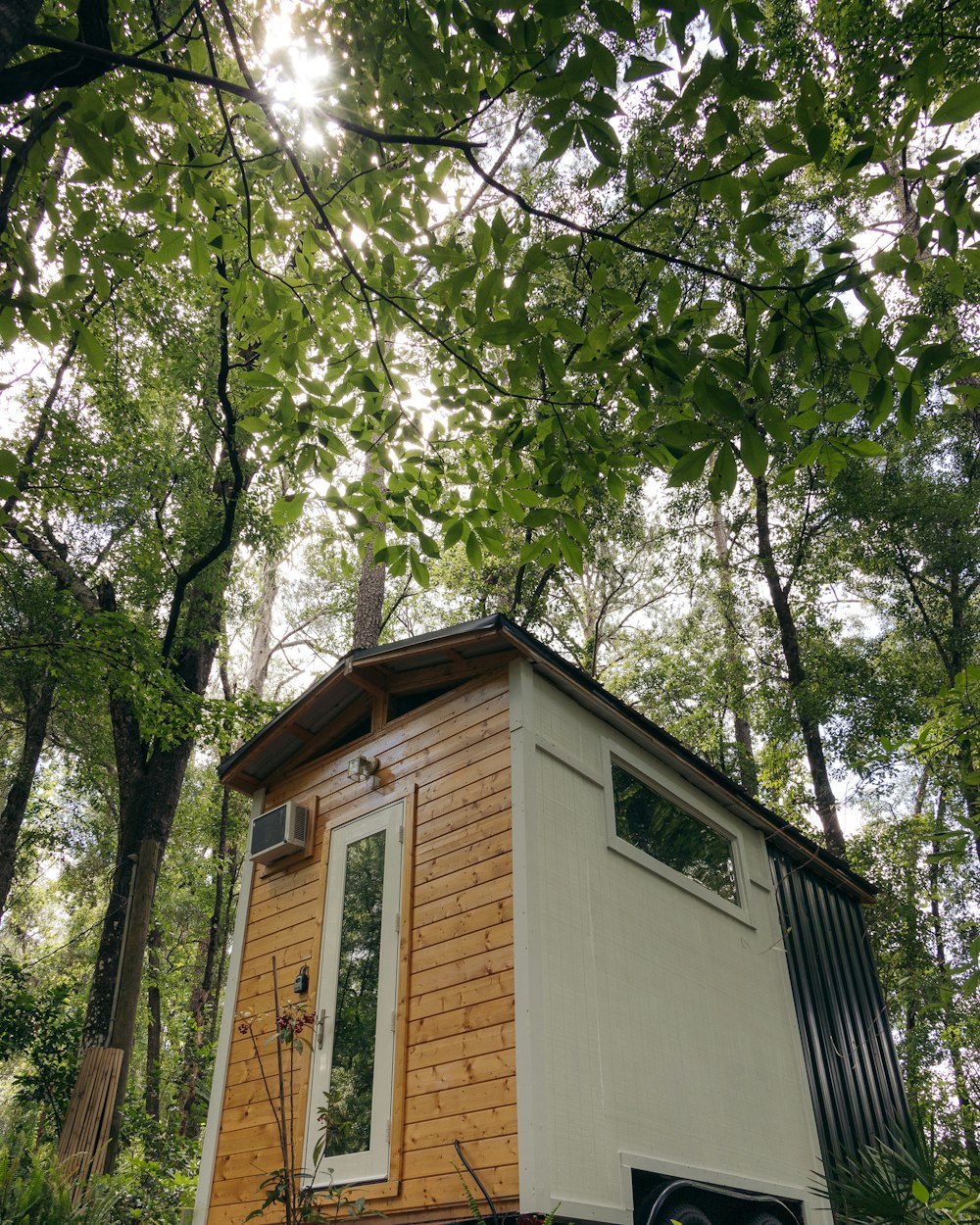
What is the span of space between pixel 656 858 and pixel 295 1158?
2797mm

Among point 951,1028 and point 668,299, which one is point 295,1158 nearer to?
point 668,299

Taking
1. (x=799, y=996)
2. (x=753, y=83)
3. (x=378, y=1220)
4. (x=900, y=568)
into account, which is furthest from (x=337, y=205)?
(x=900, y=568)

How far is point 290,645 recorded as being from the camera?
19.9 meters

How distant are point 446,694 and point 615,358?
3094 mm

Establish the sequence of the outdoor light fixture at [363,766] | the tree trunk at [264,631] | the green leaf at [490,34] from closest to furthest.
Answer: the green leaf at [490,34] < the outdoor light fixture at [363,766] < the tree trunk at [264,631]

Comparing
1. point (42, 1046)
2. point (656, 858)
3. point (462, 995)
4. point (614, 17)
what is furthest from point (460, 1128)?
point (42, 1046)

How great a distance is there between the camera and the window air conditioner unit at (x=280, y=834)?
6336 mm

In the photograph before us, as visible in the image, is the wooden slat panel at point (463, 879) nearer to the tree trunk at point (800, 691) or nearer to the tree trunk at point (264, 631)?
the tree trunk at point (800, 691)

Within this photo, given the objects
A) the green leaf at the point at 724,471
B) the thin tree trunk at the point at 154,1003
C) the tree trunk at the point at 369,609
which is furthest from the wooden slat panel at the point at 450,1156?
the thin tree trunk at the point at 154,1003

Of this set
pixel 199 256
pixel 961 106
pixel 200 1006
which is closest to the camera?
pixel 961 106

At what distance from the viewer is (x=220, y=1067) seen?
622 centimetres

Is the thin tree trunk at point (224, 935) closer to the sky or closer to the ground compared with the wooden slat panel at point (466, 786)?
closer to the sky

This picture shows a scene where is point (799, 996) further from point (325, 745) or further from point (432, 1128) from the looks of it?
point (325, 745)

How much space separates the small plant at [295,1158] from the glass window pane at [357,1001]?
95 mm
